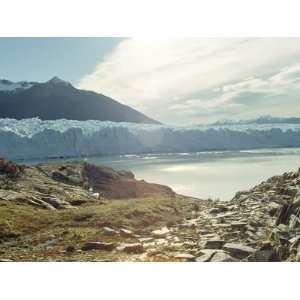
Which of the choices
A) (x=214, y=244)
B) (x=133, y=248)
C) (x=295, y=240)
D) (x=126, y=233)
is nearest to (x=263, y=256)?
(x=295, y=240)

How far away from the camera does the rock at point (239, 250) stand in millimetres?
8062

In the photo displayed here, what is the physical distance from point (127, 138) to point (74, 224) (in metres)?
2.41

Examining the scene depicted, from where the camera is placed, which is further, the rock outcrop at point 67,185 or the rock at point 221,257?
the rock outcrop at point 67,185

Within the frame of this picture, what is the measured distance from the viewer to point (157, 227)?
30.6 ft

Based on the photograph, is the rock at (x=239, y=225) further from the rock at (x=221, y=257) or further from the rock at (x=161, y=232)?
the rock at (x=161, y=232)

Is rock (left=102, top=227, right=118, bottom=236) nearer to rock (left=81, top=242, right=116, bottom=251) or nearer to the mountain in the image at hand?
rock (left=81, top=242, right=116, bottom=251)

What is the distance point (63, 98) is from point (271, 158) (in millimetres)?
4748

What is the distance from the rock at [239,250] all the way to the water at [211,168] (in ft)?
6.45

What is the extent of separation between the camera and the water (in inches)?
392

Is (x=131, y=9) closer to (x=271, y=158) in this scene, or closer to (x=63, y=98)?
(x=63, y=98)

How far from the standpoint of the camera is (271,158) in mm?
10289

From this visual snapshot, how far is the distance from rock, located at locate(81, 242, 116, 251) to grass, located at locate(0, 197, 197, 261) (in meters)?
0.11

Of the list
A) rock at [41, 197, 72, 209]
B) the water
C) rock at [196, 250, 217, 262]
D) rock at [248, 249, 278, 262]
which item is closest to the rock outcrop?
rock at [41, 197, 72, 209]

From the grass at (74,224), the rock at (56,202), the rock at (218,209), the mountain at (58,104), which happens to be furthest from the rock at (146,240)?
the rock at (56,202)
